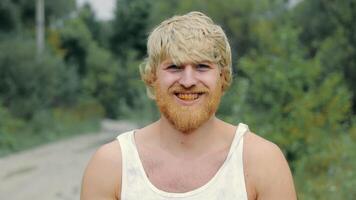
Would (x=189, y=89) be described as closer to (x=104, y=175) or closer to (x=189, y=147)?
(x=189, y=147)

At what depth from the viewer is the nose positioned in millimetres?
2662

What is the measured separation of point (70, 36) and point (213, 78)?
51104mm

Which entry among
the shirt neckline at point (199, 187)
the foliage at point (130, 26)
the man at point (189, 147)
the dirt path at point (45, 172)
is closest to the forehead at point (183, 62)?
the man at point (189, 147)

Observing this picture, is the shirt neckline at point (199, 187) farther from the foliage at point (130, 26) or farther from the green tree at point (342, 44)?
the foliage at point (130, 26)

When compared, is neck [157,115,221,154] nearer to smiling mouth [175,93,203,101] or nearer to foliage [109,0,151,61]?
smiling mouth [175,93,203,101]

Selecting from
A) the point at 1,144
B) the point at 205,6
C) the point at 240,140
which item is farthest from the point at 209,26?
the point at 205,6

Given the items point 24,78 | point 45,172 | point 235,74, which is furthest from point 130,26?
point 235,74

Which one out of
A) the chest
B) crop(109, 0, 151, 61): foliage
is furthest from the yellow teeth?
crop(109, 0, 151, 61): foliage

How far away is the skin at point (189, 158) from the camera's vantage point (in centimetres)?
270

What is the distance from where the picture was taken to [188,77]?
2662 millimetres

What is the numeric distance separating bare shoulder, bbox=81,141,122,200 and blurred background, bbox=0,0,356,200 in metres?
1.79

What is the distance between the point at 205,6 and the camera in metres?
36.7

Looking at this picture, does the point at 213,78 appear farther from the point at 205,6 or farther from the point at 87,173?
the point at 205,6

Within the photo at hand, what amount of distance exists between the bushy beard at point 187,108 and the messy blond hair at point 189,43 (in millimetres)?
96
